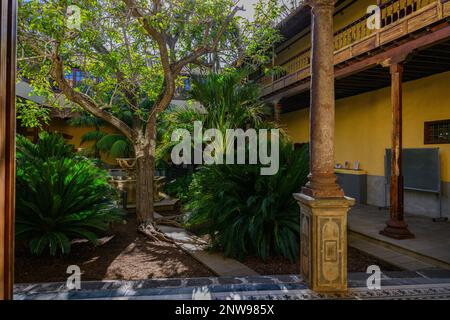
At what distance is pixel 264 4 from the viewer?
6.05m

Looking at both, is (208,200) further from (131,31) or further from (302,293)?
(131,31)

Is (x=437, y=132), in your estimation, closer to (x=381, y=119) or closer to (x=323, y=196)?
(x=381, y=119)

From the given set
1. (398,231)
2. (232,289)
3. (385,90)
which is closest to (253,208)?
(232,289)

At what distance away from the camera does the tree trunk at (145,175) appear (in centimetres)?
555

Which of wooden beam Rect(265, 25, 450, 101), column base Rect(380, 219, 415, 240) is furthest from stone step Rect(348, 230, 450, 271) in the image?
wooden beam Rect(265, 25, 450, 101)

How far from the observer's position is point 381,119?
8391 millimetres

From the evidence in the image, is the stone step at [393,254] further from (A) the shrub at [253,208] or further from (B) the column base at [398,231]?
(A) the shrub at [253,208]

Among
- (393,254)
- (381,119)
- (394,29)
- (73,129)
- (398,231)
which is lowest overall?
(393,254)

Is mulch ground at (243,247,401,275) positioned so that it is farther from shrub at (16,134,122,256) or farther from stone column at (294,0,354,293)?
shrub at (16,134,122,256)

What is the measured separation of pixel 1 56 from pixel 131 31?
575 cm

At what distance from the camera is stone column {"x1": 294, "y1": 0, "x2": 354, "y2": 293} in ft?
9.37

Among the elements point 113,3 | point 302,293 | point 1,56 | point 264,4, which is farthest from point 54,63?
point 302,293

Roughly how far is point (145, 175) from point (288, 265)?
309 centimetres

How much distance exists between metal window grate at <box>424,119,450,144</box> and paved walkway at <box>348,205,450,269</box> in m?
1.86
